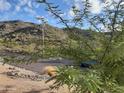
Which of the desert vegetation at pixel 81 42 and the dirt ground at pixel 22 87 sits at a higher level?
the desert vegetation at pixel 81 42

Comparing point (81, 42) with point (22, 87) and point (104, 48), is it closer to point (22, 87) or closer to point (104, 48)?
point (104, 48)

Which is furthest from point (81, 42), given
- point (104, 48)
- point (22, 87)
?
point (22, 87)

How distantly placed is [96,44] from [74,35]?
1.07ft

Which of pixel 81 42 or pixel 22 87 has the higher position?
pixel 81 42

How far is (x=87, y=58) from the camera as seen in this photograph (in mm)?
5660

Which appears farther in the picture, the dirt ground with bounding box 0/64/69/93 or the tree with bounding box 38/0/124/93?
the dirt ground with bounding box 0/64/69/93

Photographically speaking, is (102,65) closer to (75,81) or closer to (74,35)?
(74,35)

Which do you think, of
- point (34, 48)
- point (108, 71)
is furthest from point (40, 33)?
point (108, 71)

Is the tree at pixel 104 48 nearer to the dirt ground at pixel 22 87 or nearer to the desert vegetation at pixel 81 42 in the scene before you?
the desert vegetation at pixel 81 42

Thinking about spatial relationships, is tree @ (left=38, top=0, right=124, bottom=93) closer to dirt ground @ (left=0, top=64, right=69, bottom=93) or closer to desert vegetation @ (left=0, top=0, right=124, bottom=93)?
desert vegetation @ (left=0, top=0, right=124, bottom=93)

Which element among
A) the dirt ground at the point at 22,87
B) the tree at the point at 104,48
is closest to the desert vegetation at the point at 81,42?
the tree at the point at 104,48

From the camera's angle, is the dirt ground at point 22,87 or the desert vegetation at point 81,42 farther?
the dirt ground at point 22,87

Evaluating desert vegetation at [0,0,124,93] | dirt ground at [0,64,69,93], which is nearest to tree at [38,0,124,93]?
desert vegetation at [0,0,124,93]

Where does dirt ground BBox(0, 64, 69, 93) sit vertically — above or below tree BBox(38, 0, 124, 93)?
below
